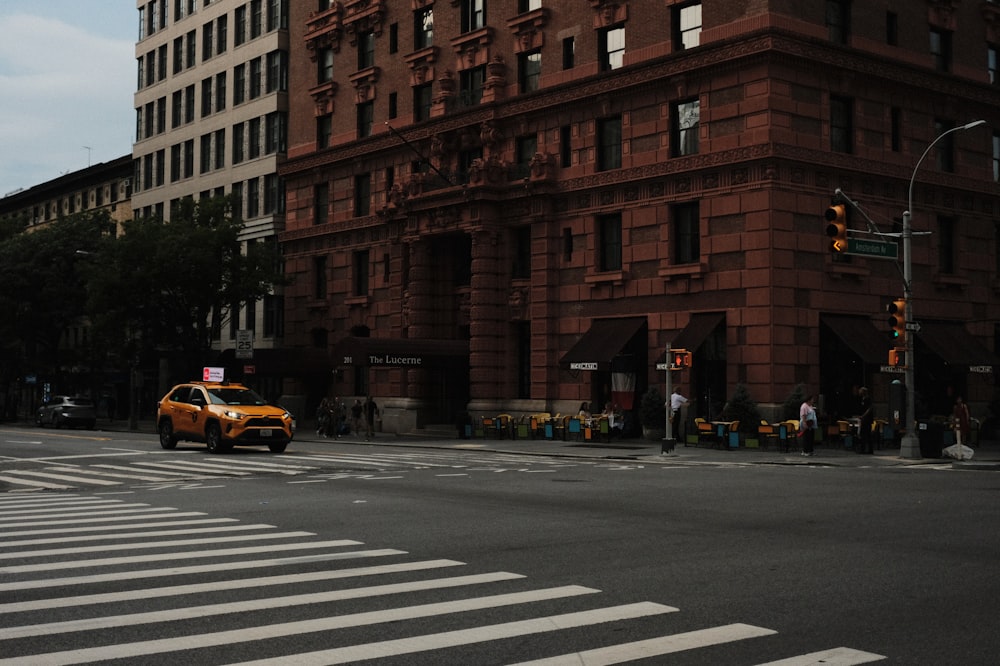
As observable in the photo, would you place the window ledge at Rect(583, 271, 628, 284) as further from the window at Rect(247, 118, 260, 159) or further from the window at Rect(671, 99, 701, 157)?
the window at Rect(247, 118, 260, 159)

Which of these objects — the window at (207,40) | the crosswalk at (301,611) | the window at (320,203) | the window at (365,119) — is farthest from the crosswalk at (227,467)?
the window at (207,40)

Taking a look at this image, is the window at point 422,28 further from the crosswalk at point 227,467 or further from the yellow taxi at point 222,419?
the crosswalk at point 227,467

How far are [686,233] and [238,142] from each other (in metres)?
34.1

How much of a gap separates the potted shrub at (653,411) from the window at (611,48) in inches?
496

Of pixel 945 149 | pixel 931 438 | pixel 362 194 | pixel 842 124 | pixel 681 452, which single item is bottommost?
pixel 681 452

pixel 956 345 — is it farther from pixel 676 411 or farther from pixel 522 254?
pixel 522 254

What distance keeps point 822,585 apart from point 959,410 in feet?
79.5

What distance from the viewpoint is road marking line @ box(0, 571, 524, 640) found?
7.90 metres

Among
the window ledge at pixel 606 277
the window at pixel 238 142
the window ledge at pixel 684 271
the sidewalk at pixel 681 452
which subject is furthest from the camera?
the window at pixel 238 142

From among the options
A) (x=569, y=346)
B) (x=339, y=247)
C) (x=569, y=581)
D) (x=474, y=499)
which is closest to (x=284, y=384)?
(x=339, y=247)

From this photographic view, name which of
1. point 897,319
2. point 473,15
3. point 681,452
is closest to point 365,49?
point 473,15

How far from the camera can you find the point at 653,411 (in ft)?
125

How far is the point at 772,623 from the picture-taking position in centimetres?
814

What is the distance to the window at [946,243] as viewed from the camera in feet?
135
